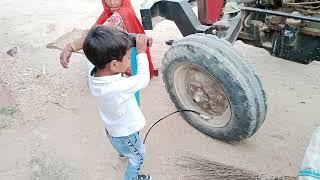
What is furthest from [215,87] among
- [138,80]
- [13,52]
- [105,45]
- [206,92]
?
[13,52]

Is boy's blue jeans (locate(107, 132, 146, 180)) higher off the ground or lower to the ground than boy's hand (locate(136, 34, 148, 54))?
lower

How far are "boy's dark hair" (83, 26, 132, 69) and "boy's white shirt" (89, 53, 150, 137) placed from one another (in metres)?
0.12

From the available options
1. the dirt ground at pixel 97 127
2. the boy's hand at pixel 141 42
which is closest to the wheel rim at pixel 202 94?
the dirt ground at pixel 97 127

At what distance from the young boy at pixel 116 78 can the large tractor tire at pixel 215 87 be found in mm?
751

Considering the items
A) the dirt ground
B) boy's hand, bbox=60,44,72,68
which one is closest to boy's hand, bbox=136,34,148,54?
boy's hand, bbox=60,44,72,68

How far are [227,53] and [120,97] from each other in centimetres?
98

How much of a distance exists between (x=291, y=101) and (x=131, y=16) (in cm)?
194

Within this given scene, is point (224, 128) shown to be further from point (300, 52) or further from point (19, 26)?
point (19, 26)

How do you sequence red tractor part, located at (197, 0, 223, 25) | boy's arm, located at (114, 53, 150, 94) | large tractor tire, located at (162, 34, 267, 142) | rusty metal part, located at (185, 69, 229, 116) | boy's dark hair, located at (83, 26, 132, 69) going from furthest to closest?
red tractor part, located at (197, 0, 223, 25), rusty metal part, located at (185, 69, 229, 116), large tractor tire, located at (162, 34, 267, 142), boy's arm, located at (114, 53, 150, 94), boy's dark hair, located at (83, 26, 132, 69)

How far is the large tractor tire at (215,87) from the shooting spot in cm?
285

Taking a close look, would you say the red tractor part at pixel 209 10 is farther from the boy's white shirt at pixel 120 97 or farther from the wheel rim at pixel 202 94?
the boy's white shirt at pixel 120 97

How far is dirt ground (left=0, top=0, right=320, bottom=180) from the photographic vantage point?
3.25m

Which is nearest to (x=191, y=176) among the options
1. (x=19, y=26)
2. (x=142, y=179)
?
(x=142, y=179)

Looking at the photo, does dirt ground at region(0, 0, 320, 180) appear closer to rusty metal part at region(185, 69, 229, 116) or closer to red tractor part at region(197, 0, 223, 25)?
rusty metal part at region(185, 69, 229, 116)
